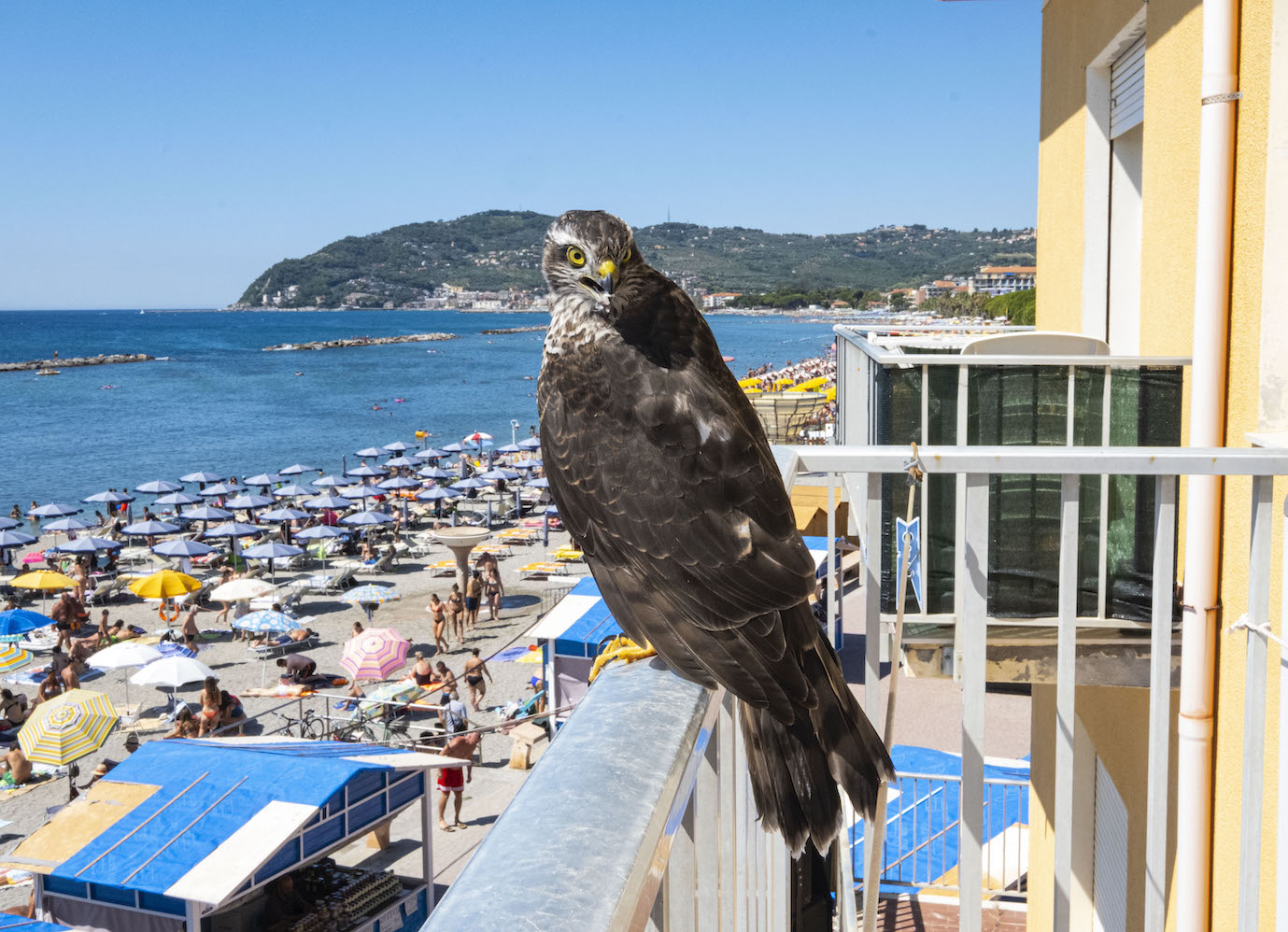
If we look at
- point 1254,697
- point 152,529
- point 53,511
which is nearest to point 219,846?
point 1254,697

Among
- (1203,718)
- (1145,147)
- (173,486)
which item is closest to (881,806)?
(1203,718)

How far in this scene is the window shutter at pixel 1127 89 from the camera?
5.09m

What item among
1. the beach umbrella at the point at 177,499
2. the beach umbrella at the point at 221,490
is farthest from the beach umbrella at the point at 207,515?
the beach umbrella at the point at 221,490

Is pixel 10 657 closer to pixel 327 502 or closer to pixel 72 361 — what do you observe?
pixel 327 502

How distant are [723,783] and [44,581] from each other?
22908 millimetres

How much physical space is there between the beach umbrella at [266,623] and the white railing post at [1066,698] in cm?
1745

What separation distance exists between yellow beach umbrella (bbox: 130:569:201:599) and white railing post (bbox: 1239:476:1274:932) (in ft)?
68.0

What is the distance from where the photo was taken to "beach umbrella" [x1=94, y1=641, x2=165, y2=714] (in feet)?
51.9

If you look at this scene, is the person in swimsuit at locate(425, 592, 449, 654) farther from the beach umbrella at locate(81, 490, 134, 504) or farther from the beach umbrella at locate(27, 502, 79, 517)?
the beach umbrella at locate(81, 490, 134, 504)

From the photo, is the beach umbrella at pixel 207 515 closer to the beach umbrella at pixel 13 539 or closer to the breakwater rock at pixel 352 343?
the beach umbrella at pixel 13 539

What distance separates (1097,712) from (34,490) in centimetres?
5599

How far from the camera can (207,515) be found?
2958 centimetres

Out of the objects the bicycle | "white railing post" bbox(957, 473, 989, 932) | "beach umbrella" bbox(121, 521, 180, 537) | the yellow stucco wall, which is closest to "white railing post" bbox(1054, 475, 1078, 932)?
"white railing post" bbox(957, 473, 989, 932)

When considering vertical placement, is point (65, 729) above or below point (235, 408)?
below
